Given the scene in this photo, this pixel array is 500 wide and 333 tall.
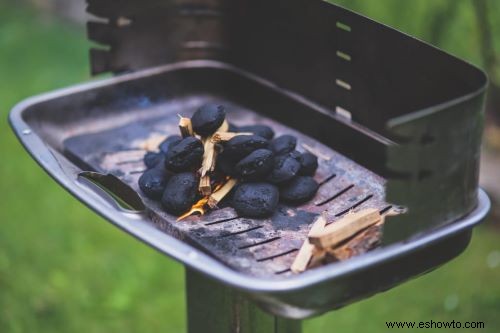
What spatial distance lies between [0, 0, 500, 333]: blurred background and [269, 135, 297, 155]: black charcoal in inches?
46.7

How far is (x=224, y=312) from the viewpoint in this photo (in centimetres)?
172

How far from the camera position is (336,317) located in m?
2.81

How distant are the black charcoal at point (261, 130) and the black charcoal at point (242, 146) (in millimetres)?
137

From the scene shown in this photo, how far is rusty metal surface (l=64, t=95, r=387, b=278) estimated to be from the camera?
58.8 inches

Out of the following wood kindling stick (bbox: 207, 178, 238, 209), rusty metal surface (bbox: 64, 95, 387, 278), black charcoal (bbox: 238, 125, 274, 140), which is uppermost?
black charcoal (bbox: 238, 125, 274, 140)

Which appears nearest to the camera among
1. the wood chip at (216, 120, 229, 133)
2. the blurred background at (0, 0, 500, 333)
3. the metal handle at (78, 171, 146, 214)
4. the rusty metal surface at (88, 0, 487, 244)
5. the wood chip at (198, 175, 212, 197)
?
the rusty metal surface at (88, 0, 487, 244)

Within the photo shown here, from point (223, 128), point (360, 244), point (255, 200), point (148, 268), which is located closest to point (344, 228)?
point (360, 244)

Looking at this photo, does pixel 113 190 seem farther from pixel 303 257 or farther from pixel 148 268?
pixel 148 268

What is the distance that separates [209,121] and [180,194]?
0.18 metres

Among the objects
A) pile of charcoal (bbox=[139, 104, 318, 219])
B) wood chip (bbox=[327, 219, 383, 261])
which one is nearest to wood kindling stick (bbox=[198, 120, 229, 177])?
pile of charcoal (bbox=[139, 104, 318, 219])

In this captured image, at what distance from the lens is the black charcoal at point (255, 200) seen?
159 cm

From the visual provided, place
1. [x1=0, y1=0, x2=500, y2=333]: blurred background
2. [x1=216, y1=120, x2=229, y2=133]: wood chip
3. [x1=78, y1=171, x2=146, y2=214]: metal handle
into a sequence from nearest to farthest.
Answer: [x1=78, y1=171, x2=146, y2=214]: metal handle < [x1=216, y1=120, x2=229, y2=133]: wood chip < [x1=0, y1=0, x2=500, y2=333]: blurred background

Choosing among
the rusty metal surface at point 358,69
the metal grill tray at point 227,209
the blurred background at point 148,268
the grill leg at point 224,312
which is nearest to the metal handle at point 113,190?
the metal grill tray at point 227,209

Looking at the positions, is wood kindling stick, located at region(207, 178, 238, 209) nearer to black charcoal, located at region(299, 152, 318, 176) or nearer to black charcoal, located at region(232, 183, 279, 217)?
black charcoal, located at region(232, 183, 279, 217)
